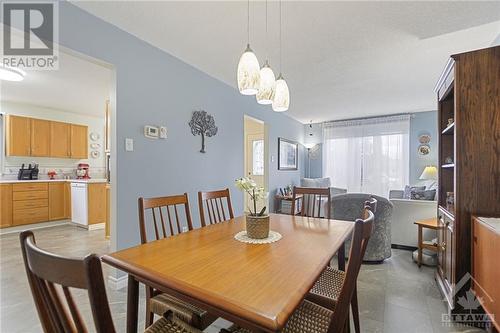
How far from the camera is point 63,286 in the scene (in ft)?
1.86

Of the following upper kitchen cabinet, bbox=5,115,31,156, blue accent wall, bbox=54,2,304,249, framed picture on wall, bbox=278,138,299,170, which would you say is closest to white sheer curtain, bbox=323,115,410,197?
framed picture on wall, bbox=278,138,299,170

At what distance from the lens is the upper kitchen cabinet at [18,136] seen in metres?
4.51

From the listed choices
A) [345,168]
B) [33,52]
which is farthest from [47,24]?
[345,168]

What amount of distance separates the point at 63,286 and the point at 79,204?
4969 millimetres

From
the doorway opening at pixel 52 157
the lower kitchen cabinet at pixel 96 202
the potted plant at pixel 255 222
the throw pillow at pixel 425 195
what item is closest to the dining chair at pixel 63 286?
the potted plant at pixel 255 222

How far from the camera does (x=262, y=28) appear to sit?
228cm

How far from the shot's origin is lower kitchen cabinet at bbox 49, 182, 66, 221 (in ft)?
15.7

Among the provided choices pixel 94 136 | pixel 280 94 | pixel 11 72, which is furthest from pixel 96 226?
pixel 280 94

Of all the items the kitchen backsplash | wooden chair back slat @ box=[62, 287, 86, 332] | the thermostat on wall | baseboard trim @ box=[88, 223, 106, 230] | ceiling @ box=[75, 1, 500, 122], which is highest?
ceiling @ box=[75, 1, 500, 122]

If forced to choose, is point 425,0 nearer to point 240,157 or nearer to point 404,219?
point 404,219

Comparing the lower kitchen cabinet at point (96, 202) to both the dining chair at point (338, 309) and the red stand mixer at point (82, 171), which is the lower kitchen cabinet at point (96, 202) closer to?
the red stand mixer at point (82, 171)

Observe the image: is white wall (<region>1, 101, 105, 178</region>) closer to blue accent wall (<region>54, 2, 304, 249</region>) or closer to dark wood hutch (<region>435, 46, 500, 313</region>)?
blue accent wall (<region>54, 2, 304, 249</region>)

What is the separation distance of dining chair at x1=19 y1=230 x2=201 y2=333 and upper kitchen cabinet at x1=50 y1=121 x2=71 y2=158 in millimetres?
5514

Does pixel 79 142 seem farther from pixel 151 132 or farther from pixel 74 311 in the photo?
pixel 74 311
